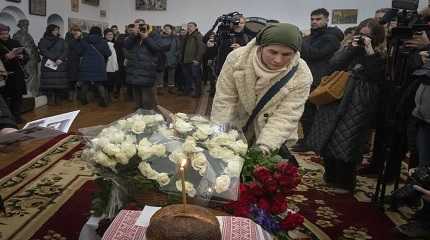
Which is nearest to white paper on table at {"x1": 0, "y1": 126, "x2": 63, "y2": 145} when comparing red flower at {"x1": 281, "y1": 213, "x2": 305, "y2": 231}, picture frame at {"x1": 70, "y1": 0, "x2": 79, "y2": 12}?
red flower at {"x1": 281, "y1": 213, "x2": 305, "y2": 231}

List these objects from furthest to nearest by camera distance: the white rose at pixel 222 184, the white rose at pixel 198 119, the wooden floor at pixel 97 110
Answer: the wooden floor at pixel 97 110, the white rose at pixel 198 119, the white rose at pixel 222 184

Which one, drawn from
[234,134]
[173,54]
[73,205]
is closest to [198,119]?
[234,134]

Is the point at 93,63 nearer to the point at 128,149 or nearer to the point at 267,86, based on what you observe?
the point at 267,86

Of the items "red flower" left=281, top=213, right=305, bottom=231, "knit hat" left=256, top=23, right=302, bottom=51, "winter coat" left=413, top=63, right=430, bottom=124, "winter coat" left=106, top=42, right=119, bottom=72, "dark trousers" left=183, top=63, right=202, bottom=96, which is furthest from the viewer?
"dark trousers" left=183, top=63, right=202, bottom=96

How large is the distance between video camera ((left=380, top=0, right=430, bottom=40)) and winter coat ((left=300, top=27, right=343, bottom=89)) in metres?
1.56

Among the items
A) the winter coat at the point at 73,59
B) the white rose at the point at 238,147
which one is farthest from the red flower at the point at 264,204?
the winter coat at the point at 73,59

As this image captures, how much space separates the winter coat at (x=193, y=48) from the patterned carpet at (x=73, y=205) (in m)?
6.05

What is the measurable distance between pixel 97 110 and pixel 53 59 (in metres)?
1.38

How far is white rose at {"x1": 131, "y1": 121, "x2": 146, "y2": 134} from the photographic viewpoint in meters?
1.61

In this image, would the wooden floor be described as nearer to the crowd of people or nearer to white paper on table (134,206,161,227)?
the crowd of people

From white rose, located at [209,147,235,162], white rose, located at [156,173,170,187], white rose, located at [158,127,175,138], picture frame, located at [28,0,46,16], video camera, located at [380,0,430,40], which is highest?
picture frame, located at [28,0,46,16]

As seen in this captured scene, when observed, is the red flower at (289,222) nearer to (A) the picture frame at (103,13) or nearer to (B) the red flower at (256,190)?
(B) the red flower at (256,190)

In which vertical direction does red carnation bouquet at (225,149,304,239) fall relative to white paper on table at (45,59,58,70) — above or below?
below

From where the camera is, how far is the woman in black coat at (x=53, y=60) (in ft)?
26.8
